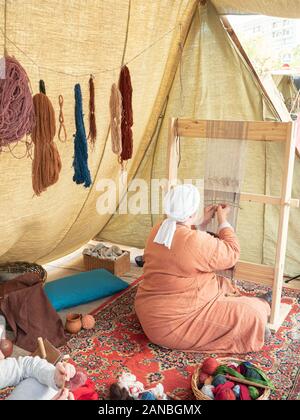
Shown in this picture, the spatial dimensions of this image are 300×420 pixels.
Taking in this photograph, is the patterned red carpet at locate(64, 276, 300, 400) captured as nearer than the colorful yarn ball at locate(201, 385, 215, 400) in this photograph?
No

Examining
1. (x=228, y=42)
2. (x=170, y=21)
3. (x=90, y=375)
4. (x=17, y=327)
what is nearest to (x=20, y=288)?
(x=17, y=327)

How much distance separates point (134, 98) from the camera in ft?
11.5

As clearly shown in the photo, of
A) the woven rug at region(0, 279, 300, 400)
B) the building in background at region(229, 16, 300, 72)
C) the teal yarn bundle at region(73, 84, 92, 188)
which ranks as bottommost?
A: the woven rug at region(0, 279, 300, 400)

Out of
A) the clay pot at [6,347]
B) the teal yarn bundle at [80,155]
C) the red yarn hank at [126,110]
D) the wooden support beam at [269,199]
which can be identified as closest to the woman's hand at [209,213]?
the wooden support beam at [269,199]

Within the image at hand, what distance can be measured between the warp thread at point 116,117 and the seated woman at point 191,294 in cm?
70

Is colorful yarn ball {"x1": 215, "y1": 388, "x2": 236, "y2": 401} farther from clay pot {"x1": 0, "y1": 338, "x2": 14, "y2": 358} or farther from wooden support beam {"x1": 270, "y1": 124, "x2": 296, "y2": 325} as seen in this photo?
clay pot {"x1": 0, "y1": 338, "x2": 14, "y2": 358}

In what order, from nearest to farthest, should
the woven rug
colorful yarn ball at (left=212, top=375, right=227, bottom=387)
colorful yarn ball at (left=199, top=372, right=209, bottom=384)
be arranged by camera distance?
1. colorful yarn ball at (left=212, top=375, right=227, bottom=387)
2. colorful yarn ball at (left=199, top=372, right=209, bottom=384)
3. the woven rug

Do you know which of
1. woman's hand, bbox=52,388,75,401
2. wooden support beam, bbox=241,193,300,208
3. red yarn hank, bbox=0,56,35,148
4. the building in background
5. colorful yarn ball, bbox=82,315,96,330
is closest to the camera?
woman's hand, bbox=52,388,75,401

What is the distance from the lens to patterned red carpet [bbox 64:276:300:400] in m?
2.46

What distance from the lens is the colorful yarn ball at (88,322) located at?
9.87 ft

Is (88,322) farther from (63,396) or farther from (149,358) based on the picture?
(63,396)

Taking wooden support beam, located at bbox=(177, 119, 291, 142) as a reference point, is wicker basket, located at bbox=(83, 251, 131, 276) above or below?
below

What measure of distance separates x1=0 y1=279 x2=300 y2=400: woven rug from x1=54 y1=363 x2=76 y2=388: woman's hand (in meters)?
0.41

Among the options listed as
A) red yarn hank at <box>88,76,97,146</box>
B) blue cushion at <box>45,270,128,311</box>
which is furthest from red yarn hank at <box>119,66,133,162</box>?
blue cushion at <box>45,270,128,311</box>
